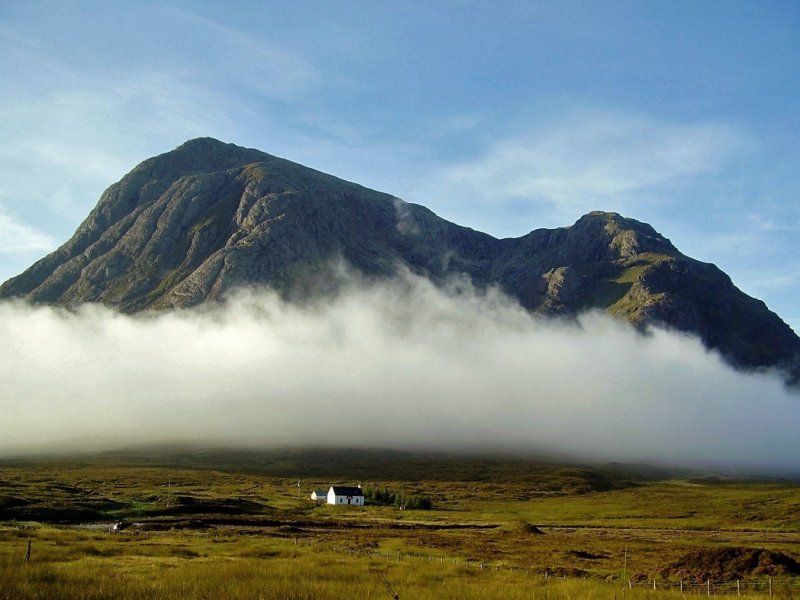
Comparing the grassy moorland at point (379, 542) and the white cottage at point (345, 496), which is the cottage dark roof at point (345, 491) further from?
the grassy moorland at point (379, 542)

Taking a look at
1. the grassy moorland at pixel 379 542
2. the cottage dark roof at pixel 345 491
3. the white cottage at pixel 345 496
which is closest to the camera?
the grassy moorland at pixel 379 542

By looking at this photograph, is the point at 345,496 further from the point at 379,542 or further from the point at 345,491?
the point at 379,542

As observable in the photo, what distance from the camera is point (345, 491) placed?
134 m

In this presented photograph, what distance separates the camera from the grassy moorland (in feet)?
76.5

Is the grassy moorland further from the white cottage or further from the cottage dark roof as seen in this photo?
the cottage dark roof

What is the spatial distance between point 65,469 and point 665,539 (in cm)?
16642

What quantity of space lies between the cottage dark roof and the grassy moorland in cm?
989

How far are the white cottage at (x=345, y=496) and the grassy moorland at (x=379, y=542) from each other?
899 centimetres

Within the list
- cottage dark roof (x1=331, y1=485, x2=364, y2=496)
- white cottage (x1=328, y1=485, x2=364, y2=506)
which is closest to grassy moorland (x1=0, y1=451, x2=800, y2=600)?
white cottage (x1=328, y1=485, x2=364, y2=506)

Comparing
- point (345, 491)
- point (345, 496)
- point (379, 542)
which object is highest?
point (379, 542)

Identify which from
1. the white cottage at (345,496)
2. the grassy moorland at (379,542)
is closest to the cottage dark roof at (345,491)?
the white cottage at (345,496)

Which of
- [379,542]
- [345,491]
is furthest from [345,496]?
[379,542]

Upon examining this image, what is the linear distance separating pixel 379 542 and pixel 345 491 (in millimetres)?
75475

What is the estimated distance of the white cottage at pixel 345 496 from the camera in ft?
433
